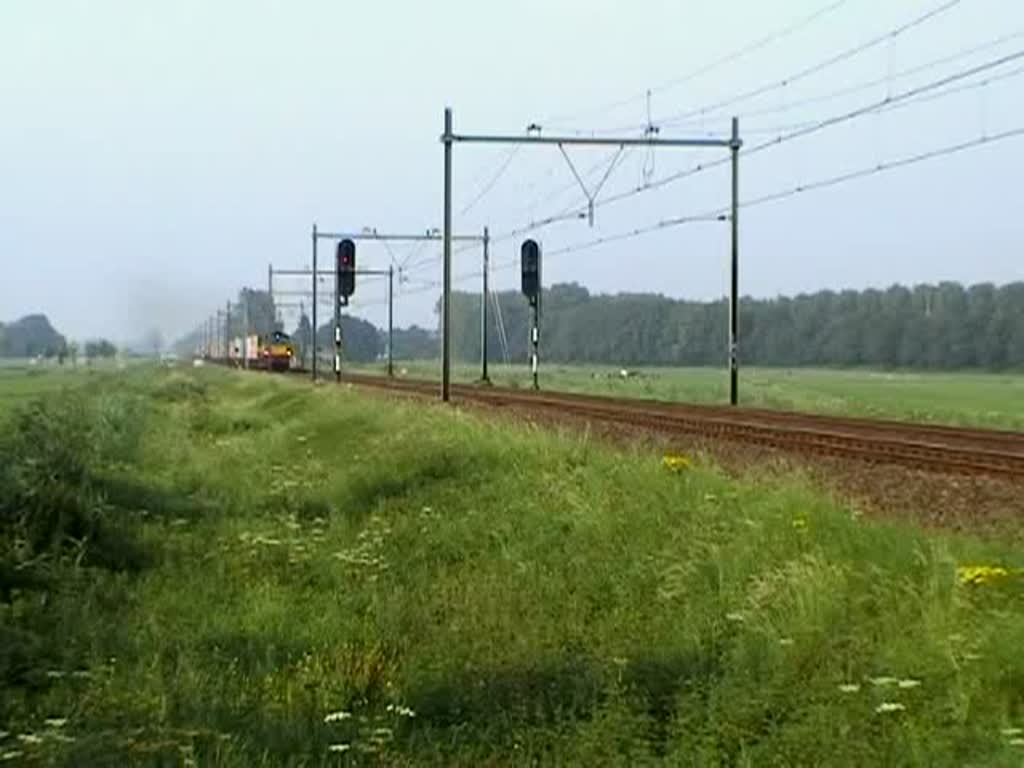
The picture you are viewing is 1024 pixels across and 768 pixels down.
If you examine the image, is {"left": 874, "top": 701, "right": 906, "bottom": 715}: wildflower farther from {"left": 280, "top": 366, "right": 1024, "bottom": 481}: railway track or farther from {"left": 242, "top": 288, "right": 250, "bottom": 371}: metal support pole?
{"left": 242, "top": 288, "right": 250, "bottom": 371}: metal support pole

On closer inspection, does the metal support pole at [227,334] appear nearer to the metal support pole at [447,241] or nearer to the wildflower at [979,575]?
the metal support pole at [447,241]

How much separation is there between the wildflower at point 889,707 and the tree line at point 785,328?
319 feet

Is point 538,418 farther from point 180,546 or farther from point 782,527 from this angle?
point 782,527

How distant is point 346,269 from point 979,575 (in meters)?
51.8

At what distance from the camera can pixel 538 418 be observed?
111 ft

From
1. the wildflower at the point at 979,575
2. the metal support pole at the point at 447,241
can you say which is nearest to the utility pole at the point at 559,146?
the metal support pole at the point at 447,241

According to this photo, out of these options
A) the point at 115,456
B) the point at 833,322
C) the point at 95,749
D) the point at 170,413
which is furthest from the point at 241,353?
the point at 95,749

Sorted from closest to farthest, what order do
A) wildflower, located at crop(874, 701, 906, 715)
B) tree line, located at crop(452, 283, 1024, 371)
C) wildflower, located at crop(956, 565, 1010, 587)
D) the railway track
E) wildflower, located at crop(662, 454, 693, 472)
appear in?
wildflower, located at crop(874, 701, 906, 715), wildflower, located at crop(956, 565, 1010, 587), wildflower, located at crop(662, 454, 693, 472), the railway track, tree line, located at crop(452, 283, 1024, 371)

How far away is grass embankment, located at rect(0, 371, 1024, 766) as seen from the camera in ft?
27.1

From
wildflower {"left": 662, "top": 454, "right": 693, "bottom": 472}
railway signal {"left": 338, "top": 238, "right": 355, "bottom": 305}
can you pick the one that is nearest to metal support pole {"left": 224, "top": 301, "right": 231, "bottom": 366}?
railway signal {"left": 338, "top": 238, "right": 355, "bottom": 305}

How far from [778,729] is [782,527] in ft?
14.7

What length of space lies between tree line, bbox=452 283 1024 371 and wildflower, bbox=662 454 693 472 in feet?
280

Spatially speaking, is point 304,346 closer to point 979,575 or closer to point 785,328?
point 785,328

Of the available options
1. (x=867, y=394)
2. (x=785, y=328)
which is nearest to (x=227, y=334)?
(x=785, y=328)
